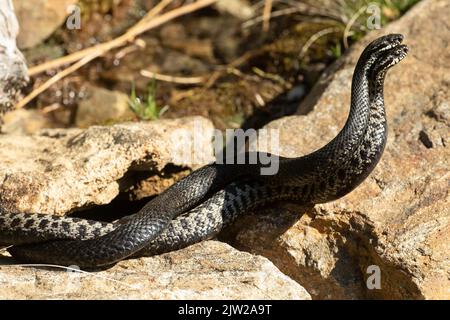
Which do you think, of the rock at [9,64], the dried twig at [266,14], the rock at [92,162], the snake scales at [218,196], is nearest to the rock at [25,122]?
the rock at [9,64]

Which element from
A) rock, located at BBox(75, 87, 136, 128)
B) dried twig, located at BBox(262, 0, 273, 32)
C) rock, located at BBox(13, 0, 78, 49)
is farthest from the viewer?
dried twig, located at BBox(262, 0, 273, 32)

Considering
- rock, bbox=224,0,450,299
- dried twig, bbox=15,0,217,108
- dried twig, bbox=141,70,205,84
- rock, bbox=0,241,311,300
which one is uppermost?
dried twig, bbox=15,0,217,108

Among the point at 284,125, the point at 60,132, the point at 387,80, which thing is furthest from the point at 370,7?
the point at 60,132

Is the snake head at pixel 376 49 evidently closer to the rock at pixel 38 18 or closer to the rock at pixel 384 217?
the rock at pixel 384 217

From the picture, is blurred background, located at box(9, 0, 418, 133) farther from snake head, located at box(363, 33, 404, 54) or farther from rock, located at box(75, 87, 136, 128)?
snake head, located at box(363, 33, 404, 54)

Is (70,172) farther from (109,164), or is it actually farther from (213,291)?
(213,291)

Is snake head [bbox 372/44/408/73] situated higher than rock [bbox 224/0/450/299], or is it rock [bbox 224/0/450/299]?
snake head [bbox 372/44/408/73]

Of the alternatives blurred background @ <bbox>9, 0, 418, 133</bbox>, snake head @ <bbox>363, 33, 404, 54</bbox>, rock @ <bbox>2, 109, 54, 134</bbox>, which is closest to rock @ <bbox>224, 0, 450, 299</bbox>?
snake head @ <bbox>363, 33, 404, 54</bbox>
